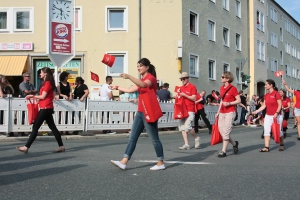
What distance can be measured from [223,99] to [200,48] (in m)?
19.7

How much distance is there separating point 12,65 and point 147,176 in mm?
19884

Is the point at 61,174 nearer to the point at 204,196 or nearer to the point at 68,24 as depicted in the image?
the point at 204,196

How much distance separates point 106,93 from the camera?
1588cm

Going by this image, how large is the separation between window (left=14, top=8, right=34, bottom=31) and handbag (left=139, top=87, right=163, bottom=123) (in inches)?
792

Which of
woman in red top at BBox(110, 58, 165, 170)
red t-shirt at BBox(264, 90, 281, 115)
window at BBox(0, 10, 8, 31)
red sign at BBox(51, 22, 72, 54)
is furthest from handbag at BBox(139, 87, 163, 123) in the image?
window at BBox(0, 10, 8, 31)

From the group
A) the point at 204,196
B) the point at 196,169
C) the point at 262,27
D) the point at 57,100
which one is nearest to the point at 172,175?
the point at 196,169

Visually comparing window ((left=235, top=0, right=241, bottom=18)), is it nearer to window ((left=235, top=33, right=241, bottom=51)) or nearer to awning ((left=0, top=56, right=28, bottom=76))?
window ((left=235, top=33, right=241, bottom=51))

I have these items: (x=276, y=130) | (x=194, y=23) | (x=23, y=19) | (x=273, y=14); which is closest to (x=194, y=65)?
(x=194, y=23)

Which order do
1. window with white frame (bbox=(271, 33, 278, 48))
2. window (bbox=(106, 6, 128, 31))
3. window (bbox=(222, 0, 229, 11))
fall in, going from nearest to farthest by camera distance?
window (bbox=(106, 6, 128, 31)), window (bbox=(222, 0, 229, 11)), window with white frame (bbox=(271, 33, 278, 48))

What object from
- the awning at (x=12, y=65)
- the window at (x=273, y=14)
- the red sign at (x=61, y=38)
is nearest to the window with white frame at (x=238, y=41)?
the window at (x=273, y=14)

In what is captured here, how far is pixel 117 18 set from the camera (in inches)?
1022

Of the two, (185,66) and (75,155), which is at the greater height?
(185,66)

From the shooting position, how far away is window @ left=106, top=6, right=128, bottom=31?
25680 mm

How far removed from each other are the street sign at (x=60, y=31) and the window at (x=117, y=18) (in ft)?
34.7
